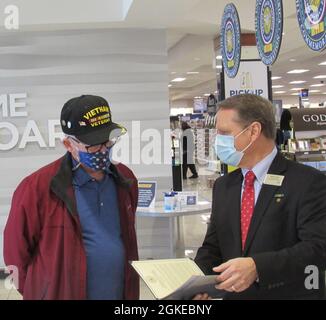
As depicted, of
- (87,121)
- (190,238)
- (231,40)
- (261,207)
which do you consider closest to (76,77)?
(231,40)

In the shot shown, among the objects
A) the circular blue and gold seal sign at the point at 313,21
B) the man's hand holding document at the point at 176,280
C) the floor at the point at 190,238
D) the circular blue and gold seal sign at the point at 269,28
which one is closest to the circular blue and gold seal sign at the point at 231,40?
→ the circular blue and gold seal sign at the point at 269,28

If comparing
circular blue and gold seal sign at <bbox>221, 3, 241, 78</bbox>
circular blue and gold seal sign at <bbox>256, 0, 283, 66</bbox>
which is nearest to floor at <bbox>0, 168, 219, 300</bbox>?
circular blue and gold seal sign at <bbox>221, 3, 241, 78</bbox>

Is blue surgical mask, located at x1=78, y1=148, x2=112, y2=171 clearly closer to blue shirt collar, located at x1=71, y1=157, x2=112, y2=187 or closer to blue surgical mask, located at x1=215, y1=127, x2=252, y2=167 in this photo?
blue shirt collar, located at x1=71, y1=157, x2=112, y2=187

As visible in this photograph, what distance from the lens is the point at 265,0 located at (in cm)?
292

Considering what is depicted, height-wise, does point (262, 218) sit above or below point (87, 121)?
below

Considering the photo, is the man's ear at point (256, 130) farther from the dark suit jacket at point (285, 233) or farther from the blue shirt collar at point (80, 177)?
the blue shirt collar at point (80, 177)

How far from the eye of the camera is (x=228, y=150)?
2008 millimetres

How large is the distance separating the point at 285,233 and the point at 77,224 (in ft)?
2.69

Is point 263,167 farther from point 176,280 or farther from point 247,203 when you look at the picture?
point 176,280

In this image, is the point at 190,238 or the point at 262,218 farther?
the point at 190,238

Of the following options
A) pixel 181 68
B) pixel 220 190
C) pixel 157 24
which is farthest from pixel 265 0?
pixel 181 68

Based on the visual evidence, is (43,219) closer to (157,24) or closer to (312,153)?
(157,24)

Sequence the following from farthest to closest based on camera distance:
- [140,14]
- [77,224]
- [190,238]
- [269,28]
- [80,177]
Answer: [190,238]
[140,14]
[269,28]
[80,177]
[77,224]
